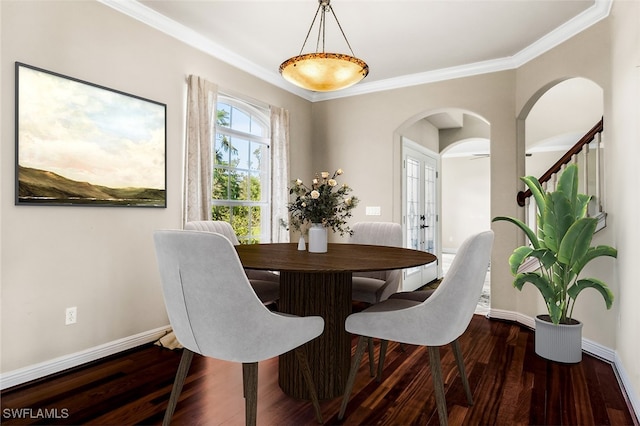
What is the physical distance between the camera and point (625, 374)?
2295 millimetres

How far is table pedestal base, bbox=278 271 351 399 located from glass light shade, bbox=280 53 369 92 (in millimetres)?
1304

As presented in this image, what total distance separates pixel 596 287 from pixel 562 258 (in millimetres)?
279

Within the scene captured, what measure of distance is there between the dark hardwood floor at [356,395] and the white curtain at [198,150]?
4.09ft

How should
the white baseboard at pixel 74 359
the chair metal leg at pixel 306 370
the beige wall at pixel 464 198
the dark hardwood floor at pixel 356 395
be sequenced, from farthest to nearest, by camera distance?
the beige wall at pixel 464 198 → the white baseboard at pixel 74 359 → the dark hardwood floor at pixel 356 395 → the chair metal leg at pixel 306 370

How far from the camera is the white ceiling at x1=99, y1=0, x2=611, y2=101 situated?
2.79 meters

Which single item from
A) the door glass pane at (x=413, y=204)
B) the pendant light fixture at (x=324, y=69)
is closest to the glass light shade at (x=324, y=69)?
the pendant light fixture at (x=324, y=69)

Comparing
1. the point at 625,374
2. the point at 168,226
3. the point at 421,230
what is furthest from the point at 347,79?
the point at 421,230

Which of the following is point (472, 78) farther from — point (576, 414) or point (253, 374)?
point (253, 374)

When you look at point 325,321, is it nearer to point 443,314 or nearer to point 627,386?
point 443,314

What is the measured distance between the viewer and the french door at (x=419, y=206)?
4828 millimetres

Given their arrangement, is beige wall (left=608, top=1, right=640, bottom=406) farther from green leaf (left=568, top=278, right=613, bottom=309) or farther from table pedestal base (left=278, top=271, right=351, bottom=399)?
→ table pedestal base (left=278, top=271, right=351, bottom=399)

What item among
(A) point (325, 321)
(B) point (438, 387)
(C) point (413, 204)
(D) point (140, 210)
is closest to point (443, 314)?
(B) point (438, 387)

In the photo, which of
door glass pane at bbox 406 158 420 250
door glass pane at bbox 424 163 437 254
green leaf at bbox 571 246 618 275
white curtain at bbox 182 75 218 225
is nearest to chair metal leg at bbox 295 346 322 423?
white curtain at bbox 182 75 218 225

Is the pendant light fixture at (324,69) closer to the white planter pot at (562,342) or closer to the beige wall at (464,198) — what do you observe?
the white planter pot at (562,342)
